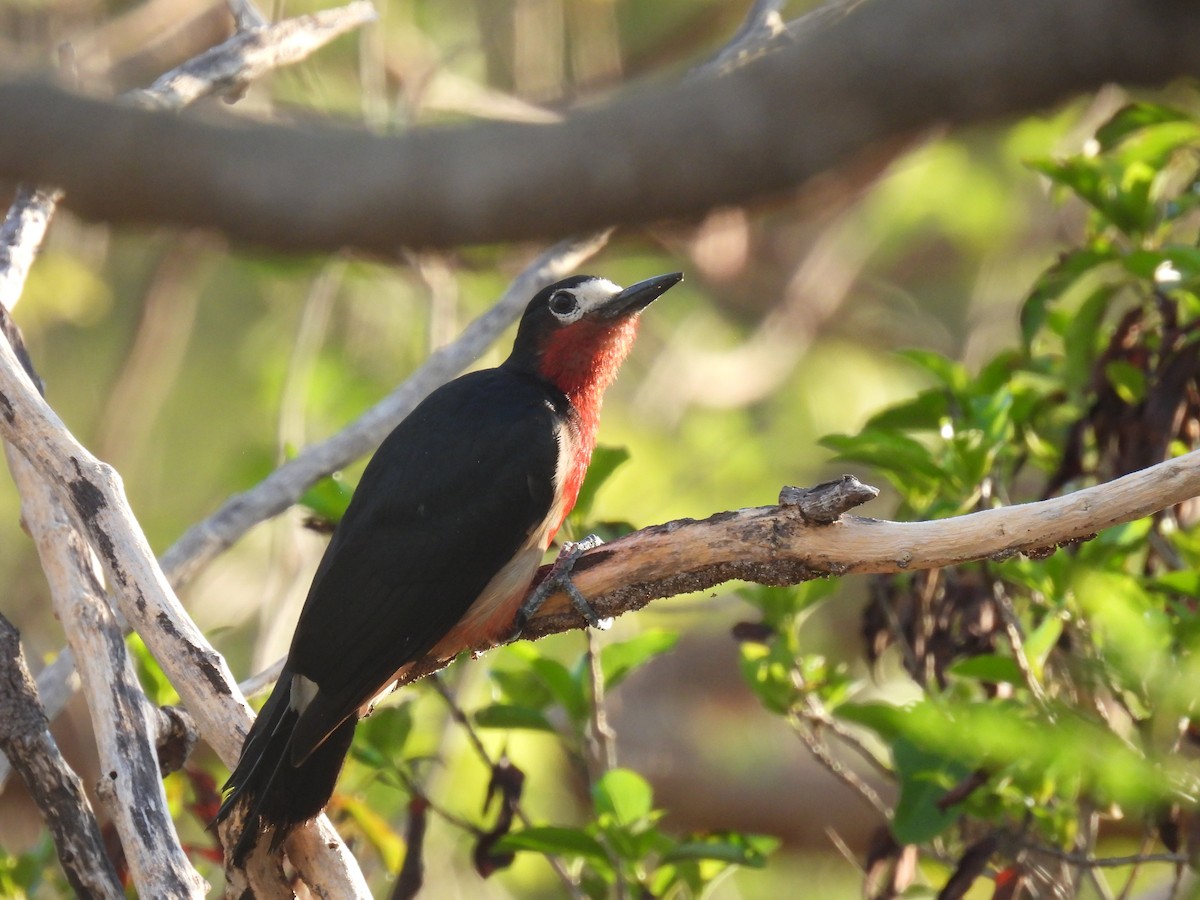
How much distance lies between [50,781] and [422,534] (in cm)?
94

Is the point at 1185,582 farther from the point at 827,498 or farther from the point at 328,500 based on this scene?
the point at 328,500

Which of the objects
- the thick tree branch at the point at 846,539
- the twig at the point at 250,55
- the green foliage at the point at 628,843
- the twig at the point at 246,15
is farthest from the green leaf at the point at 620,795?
the twig at the point at 246,15

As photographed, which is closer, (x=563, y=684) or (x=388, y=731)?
(x=563, y=684)

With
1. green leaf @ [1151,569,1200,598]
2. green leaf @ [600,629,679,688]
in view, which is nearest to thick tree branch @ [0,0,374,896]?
green leaf @ [600,629,679,688]

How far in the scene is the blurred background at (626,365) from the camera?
5.81 meters

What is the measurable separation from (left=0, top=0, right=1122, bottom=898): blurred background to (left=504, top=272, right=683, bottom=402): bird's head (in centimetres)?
109

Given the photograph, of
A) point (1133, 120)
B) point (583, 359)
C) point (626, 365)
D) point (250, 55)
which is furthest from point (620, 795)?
A: point (626, 365)

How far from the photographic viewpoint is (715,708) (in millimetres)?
7176

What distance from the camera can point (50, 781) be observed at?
8.73 ft

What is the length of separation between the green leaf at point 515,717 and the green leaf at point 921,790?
740 millimetres

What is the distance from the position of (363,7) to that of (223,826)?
2349 mm

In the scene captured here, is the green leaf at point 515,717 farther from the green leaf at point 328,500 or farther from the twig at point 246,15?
the twig at point 246,15

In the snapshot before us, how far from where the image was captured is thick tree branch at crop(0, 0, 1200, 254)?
1045mm

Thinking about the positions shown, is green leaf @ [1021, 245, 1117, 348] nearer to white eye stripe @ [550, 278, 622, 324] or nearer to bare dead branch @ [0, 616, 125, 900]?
white eye stripe @ [550, 278, 622, 324]
